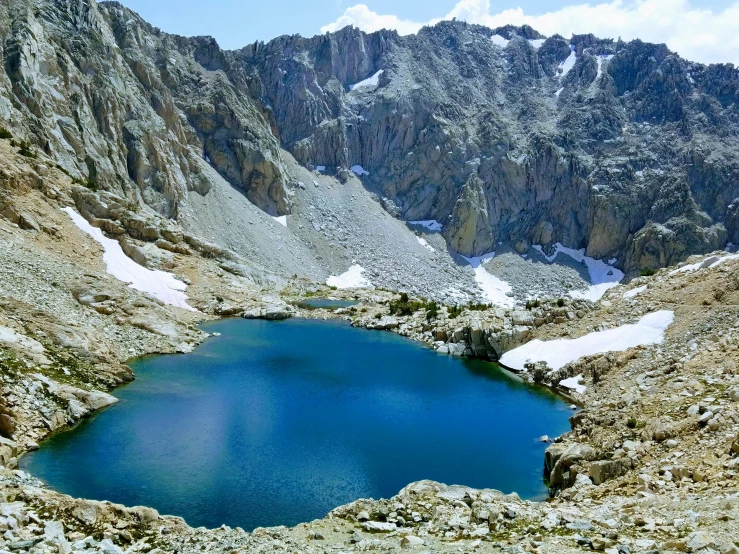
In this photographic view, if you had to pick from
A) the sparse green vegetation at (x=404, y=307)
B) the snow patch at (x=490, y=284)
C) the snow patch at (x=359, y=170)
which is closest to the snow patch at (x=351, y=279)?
the snow patch at (x=490, y=284)

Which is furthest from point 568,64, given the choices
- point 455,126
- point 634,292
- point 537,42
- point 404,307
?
point 634,292

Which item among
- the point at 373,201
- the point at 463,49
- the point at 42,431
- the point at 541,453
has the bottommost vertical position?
the point at 42,431

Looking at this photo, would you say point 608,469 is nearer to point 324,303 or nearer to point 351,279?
point 324,303

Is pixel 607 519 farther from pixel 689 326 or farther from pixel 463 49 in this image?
pixel 463 49

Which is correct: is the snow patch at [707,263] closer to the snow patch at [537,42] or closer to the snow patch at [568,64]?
the snow patch at [568,64]

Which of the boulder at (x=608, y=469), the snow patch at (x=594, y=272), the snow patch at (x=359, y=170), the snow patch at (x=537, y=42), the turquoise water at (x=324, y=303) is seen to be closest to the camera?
the boulder at (x=608, y=469)

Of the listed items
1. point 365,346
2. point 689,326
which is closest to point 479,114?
point 365,346
